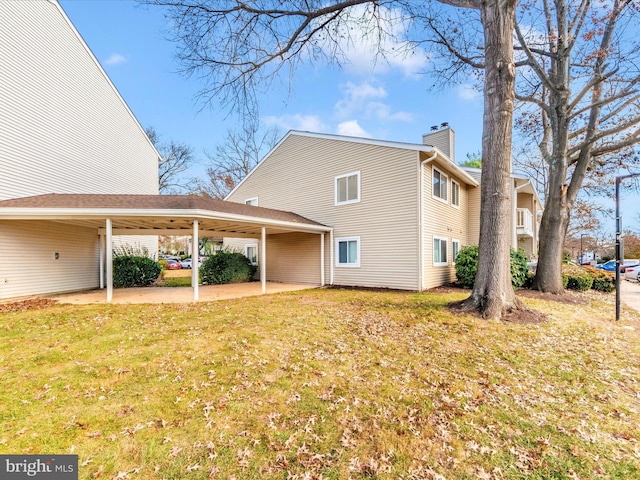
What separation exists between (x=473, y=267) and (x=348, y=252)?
4816 mm

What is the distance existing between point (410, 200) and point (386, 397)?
850 cm

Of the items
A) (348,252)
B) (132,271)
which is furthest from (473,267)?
(132,271)

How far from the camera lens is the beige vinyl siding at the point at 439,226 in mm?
11164

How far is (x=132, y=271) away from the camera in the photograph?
43.5ft

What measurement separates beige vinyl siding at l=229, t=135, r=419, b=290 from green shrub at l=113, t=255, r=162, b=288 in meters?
6.70

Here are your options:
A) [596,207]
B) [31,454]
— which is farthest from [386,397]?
[596,207]

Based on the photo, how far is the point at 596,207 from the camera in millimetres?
25797

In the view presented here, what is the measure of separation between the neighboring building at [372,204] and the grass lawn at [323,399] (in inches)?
209

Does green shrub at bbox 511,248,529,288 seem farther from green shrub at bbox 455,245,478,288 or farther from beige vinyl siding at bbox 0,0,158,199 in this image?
beige vinyl siding at bbox 0,0,158,199

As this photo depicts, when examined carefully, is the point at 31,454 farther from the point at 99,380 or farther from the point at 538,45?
the point at 538,45

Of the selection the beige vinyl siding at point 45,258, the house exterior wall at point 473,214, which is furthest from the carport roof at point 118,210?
the house exterior wall at point 473,214

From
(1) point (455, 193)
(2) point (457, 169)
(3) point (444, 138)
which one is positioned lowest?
(1) point (455, 193)

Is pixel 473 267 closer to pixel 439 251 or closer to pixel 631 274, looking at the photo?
pixel 439 251

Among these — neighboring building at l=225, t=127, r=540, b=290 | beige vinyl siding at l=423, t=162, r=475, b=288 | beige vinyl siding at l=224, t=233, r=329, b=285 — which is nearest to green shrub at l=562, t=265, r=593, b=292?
neighboring building at l=225, t=127, r=540, b=290
